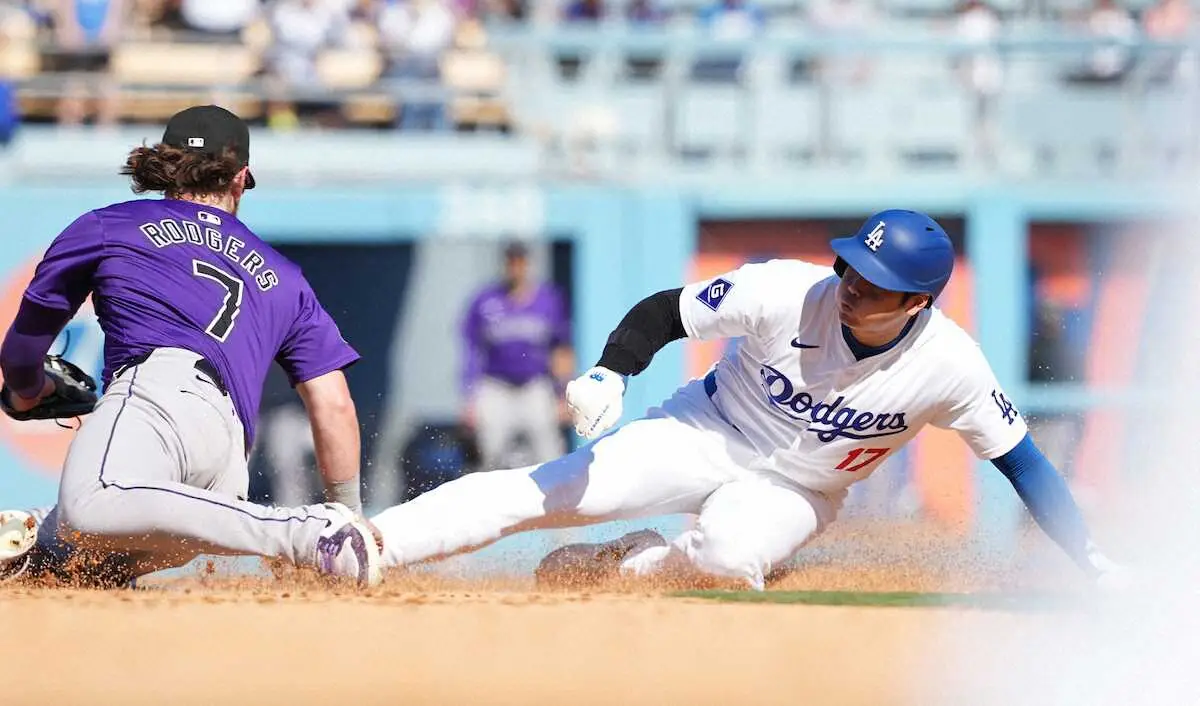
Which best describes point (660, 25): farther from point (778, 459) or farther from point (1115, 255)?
point (778, 459)

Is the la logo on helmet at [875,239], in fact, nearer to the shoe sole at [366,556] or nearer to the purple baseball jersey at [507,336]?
the shoe sole at [366,556]

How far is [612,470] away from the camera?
5.29 metres

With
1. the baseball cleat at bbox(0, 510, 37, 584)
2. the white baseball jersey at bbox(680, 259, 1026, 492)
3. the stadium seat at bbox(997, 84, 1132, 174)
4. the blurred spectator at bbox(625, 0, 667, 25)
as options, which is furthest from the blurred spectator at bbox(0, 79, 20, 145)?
the white baseball jersey at bbox(680, 259, 1026, 492)

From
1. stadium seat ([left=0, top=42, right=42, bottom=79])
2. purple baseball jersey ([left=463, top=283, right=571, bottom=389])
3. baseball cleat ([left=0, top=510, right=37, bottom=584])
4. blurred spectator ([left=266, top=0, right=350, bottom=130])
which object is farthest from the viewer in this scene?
blurred spectator ([left=266, top=0, right=350, bottom=130])

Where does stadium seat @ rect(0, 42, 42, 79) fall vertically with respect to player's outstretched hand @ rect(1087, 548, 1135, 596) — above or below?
above

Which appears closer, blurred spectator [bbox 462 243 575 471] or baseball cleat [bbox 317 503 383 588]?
baseball cleat [bbox 317 503 383 588]

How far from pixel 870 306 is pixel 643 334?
730mm

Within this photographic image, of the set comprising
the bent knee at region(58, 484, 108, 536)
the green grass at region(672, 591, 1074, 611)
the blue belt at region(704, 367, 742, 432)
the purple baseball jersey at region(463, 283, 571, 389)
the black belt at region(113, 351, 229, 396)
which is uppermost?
the black belt at region(113, 351, 229, 396)

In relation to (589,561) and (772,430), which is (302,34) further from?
(772,430)

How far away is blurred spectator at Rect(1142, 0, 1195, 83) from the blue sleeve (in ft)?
26.0

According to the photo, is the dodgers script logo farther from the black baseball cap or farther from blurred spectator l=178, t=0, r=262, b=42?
blurred spectator l=178, t=0, r=262, b=42

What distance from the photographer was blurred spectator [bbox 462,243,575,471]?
35.7 feet

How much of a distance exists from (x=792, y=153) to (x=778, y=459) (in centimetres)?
721

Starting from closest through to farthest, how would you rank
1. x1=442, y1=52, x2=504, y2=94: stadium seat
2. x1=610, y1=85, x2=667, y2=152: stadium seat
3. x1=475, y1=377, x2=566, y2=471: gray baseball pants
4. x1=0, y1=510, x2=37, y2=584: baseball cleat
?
x1=0, y1=510, x2=37, y2=584: baseball cleat
x1=475, y1=377, x2=566, y2=471: gray baseball pants
x1=610, y1=85, x2=667, y2=152: stadium seat
x1=442, y1=52, x2=504, y2=94: stadium seat
